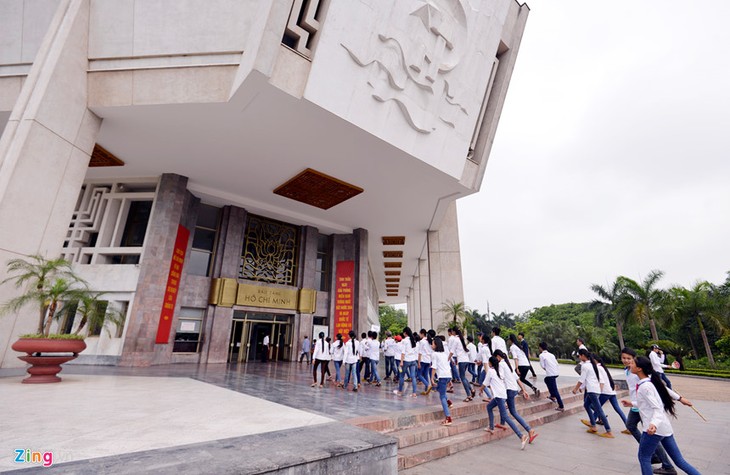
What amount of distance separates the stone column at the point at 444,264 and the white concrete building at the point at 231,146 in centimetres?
11

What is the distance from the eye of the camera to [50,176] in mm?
8094

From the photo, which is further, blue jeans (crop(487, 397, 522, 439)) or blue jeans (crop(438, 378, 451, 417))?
blue jeans (crop(438, 378, 451, 417))

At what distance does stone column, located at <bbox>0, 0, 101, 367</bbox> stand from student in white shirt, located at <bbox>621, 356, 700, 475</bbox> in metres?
11.4

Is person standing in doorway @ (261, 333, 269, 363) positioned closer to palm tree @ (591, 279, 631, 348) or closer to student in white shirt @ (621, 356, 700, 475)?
student in white shirt @ (621, 356, 700, 475)

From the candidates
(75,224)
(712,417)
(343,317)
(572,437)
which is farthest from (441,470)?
(75,224)

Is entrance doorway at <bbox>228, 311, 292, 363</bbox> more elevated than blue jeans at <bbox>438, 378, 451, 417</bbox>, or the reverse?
entrance doorway at <bbox>228, 311, 292, 363</bbox>

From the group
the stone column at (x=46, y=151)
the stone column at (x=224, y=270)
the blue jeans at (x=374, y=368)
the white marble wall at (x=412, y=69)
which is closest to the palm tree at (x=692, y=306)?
the white marble wall at (x=412, y=69)

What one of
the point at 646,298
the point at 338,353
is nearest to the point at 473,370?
the point at 338,353

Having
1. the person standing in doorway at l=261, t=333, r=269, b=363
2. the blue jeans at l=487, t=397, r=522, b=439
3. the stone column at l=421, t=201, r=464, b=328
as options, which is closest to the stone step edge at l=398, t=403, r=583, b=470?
the blue jeans at l=487, t=397, r=522, b=439

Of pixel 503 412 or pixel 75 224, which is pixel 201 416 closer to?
pixel 503 412

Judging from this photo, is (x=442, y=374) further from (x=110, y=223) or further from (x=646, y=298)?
(x=646, y=298)

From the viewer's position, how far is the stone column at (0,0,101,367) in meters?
7.31

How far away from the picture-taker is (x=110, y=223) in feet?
42.9

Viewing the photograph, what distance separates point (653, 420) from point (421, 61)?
10.4 metres
